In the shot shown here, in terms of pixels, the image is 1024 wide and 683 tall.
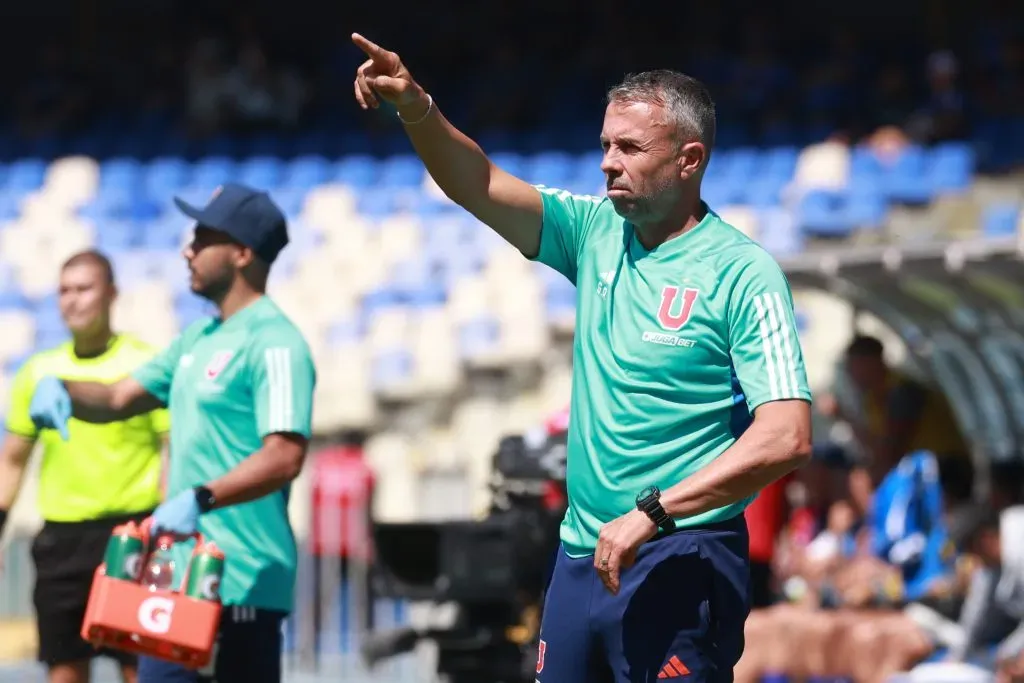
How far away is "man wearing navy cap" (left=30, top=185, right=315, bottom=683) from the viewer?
223 inches

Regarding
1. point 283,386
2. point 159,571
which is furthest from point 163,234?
point 159,571

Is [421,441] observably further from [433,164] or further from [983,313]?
[433,164]

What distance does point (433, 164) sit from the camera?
4594 millimetres

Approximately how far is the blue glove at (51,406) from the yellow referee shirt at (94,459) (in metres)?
0.95

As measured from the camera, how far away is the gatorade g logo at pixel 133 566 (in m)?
5.50

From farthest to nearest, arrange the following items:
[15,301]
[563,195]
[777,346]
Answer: [15,301] → [563,195] → [777,346]

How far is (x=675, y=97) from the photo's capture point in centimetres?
446

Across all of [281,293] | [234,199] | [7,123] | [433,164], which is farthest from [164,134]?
[433,164]

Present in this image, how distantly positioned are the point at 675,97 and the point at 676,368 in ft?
2.14

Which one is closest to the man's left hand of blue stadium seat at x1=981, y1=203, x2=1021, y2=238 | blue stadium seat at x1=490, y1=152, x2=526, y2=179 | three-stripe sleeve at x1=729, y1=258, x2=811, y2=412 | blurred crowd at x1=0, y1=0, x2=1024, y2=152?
three-stripe sleeve at x1=729, y1=258, x2=811, y2=412

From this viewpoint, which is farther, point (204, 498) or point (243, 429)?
point (243, 429)

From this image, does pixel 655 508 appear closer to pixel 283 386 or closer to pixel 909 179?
pixel 283 386

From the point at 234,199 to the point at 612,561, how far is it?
250 centimetres

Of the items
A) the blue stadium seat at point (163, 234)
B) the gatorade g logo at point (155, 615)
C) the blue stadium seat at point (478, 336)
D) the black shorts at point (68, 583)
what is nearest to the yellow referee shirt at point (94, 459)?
the black shorts at point (68, 583)
